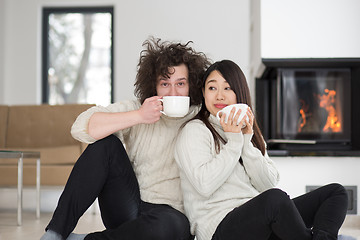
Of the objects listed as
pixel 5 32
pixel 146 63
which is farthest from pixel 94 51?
pixel 146 63

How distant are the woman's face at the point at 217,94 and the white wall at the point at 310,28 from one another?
170 centimetres

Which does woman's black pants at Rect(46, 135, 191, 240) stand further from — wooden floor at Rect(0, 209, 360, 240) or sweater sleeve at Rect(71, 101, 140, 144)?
wooden floor at Rect(0, 209, 360, 240)

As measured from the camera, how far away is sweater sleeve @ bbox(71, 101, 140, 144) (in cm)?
171

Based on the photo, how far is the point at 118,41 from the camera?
5.62m

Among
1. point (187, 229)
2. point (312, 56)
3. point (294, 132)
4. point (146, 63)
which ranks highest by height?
point (312, 56)

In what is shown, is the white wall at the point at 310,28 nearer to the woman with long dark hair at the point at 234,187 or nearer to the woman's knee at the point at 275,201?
the woman with long dark hair at the point at 234,187

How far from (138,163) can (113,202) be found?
18 centimetres

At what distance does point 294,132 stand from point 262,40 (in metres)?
0.67

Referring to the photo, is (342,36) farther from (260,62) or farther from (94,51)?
(94,51)

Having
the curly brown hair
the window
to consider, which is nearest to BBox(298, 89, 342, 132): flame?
the curly brown hair

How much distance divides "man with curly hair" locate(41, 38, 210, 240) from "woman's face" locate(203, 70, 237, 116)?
4.2 inches

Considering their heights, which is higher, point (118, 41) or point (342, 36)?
point (118, 41)

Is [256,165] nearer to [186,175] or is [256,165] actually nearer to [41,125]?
[186,175]

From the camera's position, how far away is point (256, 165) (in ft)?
5.44
